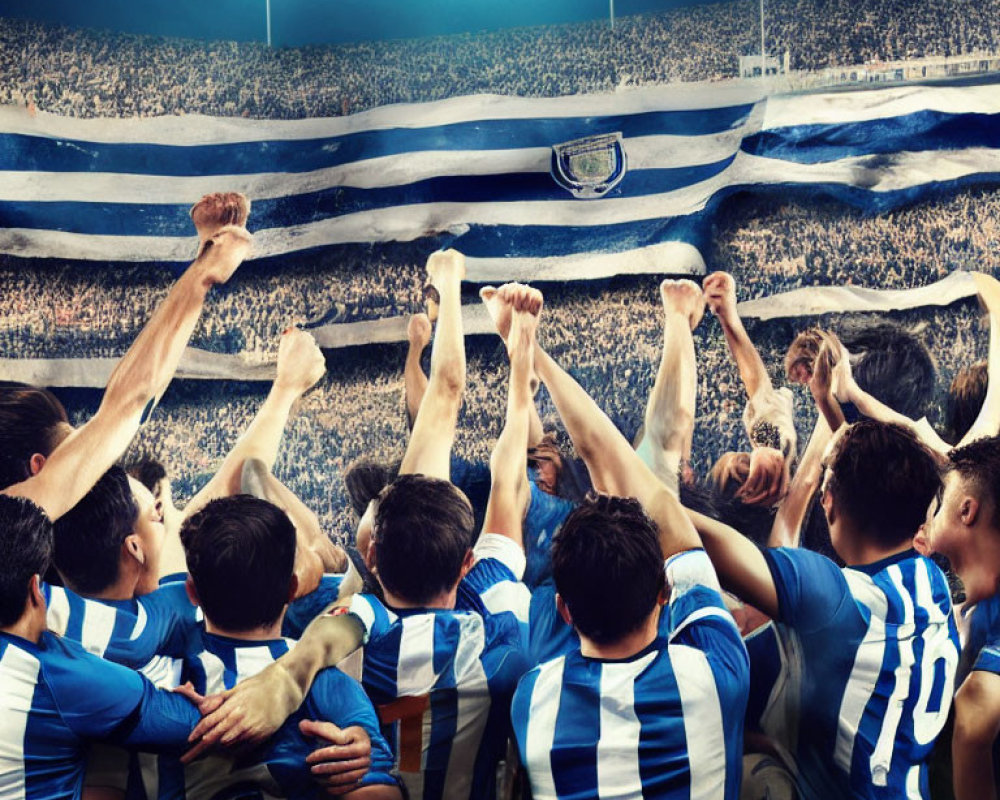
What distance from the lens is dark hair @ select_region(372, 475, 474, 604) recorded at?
2.12 meters

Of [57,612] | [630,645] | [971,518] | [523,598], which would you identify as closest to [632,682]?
[630,645]

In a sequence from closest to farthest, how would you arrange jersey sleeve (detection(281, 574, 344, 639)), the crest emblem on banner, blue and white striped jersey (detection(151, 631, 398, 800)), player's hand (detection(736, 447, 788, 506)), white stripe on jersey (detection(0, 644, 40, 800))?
white stripe on jersey (detection(0, 644, 40, 800)), blue and white striped jersey (detection(151, 631, 398, 800)), jersey sleeve (detection(281, 574, 344, 639)), player's hand (detection(736, 447, 788, 506)), the crest emblem on banner

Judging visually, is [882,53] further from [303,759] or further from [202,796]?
[202,796]

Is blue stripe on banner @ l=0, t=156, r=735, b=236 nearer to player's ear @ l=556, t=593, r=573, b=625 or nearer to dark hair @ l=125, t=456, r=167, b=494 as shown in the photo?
dark hair @ l=125, t=456, r=167, b=494

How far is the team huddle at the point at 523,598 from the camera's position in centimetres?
200

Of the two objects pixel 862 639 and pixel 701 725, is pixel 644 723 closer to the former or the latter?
pixel 701 725

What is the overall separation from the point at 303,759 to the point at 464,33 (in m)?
1.68

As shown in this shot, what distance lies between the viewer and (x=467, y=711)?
2.09 meters

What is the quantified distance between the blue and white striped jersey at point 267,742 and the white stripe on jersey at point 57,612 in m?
0.26

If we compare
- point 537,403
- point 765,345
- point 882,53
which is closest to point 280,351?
point 537,403

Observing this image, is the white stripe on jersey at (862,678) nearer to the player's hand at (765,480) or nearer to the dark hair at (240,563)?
the player's hand at (765,480)

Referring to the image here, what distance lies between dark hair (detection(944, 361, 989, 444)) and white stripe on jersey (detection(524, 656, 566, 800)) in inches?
40.0

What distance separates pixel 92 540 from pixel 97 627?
0.18 metres

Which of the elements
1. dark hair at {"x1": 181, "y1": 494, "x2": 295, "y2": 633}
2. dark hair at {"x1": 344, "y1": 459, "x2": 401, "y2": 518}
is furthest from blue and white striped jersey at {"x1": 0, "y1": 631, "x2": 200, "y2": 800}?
dark hair at {"x1": 344, "y1": 459, "x2": 401, "y2": 518}
